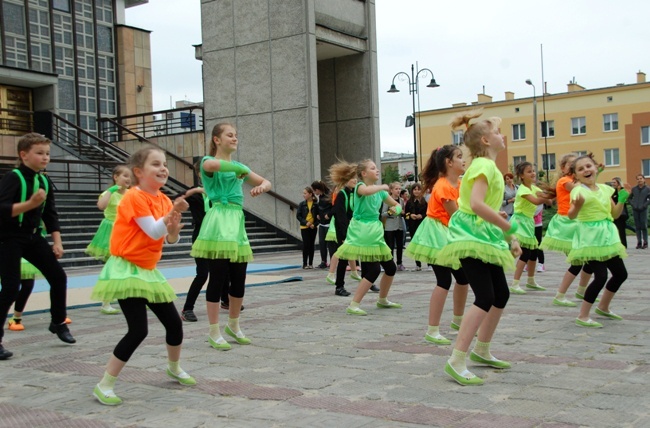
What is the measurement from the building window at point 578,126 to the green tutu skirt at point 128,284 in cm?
6621

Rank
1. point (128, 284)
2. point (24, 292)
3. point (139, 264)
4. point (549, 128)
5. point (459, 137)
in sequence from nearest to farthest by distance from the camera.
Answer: point (128, 284)
point (139, 264)
point (24, 292)
point (459, 137)
point (549, 128)

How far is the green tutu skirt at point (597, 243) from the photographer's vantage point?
7.14 meters

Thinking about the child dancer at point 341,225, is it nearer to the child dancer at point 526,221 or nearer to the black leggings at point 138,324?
the child dancer at point 526,221

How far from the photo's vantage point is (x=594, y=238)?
725cm

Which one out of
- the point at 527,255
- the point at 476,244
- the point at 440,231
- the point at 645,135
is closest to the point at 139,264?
the point at 476,244

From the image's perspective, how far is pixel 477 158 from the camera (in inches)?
206

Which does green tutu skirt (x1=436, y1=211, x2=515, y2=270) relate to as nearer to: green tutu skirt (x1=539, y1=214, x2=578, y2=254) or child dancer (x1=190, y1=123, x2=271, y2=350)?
child dancer (x1=190, y1=123, x2=271, y2=350)

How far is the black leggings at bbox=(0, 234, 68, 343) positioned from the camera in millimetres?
6332

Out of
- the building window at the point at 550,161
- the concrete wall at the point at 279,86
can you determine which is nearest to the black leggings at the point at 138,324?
Result: the concrete wall at the point at 279,86

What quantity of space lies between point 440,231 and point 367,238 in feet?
4.03

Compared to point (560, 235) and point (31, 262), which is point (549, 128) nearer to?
point (560, 235)

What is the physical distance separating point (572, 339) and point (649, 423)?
2632mm

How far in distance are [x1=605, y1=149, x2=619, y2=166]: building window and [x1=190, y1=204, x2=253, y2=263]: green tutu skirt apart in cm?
6450

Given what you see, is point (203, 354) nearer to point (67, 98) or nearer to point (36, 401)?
point (36, 401)
